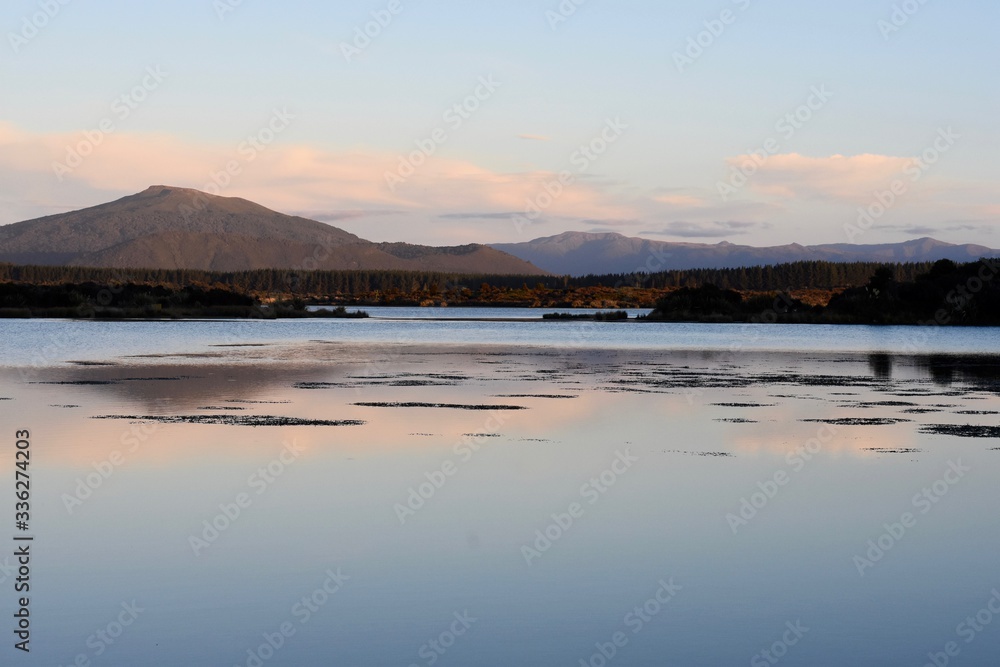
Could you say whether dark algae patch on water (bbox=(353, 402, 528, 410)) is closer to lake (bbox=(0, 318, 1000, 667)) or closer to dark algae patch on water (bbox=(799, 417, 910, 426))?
lake (bbox=(0, 318, 1000, 667))

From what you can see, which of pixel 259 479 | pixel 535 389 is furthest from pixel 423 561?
pixel 535 389

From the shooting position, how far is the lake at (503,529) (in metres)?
7.88

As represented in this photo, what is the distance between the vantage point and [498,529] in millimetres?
11414

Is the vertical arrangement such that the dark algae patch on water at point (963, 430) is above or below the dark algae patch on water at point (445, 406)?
below

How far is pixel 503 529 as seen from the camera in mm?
11406

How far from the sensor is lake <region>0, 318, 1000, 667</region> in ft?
25.8

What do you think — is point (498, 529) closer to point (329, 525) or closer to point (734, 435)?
point (329, 525)

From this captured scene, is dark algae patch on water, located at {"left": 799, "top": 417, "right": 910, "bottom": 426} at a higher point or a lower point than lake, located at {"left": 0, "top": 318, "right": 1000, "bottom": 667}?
lower

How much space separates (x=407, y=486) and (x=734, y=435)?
280 inches
